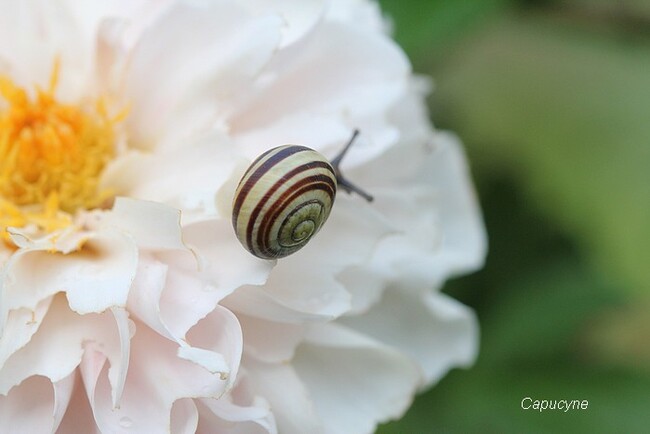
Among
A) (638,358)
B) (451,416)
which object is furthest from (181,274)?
(638,358)

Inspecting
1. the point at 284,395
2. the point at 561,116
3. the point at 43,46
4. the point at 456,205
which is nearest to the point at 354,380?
the point at 284,395

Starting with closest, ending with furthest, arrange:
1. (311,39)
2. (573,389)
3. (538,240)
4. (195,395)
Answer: (195,395) < (311,39) < (573,389) < (538,240)

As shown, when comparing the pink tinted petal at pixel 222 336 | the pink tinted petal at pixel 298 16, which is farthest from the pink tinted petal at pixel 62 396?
the pink tinted petal at pixel 298 16

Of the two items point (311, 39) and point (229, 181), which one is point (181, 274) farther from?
point (311, 39)

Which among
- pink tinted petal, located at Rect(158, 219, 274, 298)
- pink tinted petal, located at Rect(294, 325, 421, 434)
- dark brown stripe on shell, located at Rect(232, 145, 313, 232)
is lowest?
pink tinted petal, located at Rect(294, 325, 421, 434)

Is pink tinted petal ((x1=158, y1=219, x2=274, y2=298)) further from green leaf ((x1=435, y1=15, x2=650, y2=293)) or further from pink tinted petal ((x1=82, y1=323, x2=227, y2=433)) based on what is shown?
green leaf ((x1=435, y1=15, x2=650, y2=293))

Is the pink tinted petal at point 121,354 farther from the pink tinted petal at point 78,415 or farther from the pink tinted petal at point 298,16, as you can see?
the pink tinted petal at point 298,16

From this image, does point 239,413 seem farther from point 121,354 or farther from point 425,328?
point 425,328

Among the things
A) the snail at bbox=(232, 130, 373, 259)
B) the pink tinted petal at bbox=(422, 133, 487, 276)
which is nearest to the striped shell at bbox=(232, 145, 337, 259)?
the snail at bbox=(232, 130, 373, 259)
